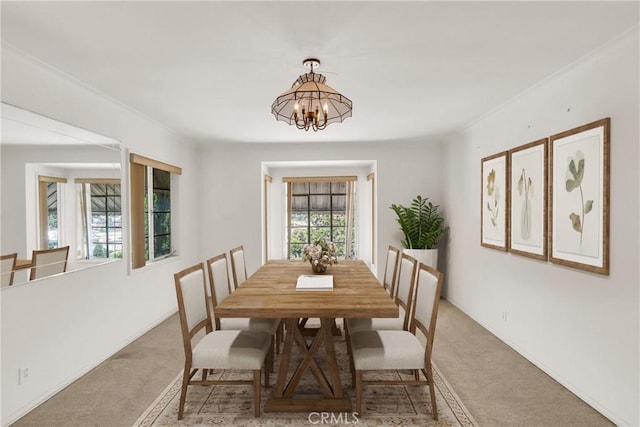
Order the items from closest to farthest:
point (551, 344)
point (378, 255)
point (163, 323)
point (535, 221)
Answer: point (551, 344) → point (535, 221) → point (163, 323) → point (378, 255)

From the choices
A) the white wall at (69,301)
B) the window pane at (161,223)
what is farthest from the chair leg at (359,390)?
the window pane at (161,223)

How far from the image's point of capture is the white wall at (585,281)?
221 centimetres

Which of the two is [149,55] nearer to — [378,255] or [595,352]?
[595,352]

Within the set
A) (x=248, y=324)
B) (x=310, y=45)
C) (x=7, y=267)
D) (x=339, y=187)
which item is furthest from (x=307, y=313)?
(x=339, y=187)

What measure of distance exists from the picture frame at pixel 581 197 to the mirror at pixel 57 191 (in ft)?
12.6

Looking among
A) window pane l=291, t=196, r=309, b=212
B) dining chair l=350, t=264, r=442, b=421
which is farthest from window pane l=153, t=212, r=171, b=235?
dining chair l=350, t=264, r=442, b=421

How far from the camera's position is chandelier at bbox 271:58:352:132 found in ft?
7.77

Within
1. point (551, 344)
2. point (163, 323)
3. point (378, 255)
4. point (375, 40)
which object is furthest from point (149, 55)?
point (378, 255)

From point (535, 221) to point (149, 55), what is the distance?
10.9 feet

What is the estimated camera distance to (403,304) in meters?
2.93

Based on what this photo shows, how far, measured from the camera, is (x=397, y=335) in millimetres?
2576

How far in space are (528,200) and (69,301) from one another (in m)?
4.00

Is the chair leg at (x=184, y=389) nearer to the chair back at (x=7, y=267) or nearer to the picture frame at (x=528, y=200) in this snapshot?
the chair back at (x=7, y=267)

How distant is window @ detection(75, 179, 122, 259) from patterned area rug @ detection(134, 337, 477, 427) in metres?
1.42
